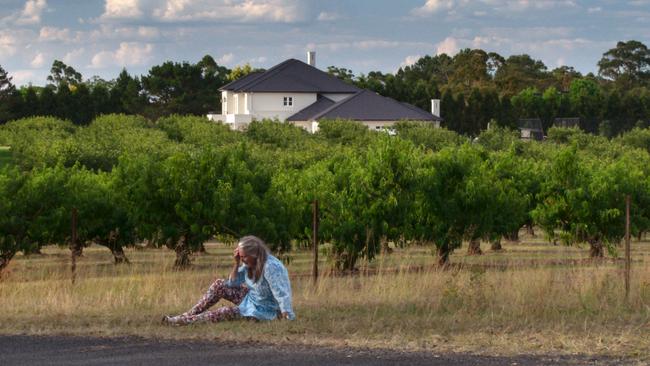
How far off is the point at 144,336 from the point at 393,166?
14627mm

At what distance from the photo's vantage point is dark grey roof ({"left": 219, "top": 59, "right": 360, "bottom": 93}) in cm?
8419

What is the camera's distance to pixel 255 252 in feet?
38.9

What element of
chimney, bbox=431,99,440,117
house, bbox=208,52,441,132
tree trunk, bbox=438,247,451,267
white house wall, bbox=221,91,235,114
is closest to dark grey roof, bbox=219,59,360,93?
house, bbox=208,52,441,132

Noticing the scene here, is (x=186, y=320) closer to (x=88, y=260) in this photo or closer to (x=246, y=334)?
(x=246, y=334)

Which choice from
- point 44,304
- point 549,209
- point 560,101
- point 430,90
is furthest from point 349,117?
point 44,304

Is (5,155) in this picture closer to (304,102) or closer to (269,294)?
(304,102)

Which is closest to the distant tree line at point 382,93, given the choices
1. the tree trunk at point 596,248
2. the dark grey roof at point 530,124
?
the dark grey roof at point 530,124

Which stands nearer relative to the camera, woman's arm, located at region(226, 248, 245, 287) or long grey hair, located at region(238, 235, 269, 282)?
long grey hair, located at region(238, 235, 269, 282)

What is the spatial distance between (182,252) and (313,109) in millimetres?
56696

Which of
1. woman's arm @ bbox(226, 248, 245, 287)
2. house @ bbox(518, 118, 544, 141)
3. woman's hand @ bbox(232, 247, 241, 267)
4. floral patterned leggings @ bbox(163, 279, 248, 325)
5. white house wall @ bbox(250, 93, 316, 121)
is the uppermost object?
white house wall @ bbox(250, 93, 316, 121)

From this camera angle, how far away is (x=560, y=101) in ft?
336

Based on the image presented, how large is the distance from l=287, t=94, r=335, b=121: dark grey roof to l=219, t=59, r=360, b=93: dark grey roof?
3.09 ft

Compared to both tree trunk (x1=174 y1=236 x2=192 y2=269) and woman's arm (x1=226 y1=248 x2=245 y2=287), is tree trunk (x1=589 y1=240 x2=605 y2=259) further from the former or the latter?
woman's arm (x1=226 y1=248 x2=245 y2=287)

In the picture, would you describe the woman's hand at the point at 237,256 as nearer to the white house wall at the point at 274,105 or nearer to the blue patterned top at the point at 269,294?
the blue patterned top at the point at 269,294
